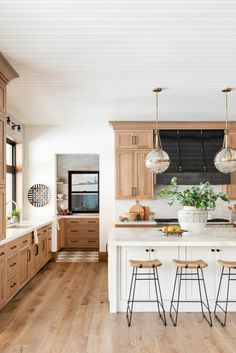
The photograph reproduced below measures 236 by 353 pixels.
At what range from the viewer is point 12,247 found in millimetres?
4555

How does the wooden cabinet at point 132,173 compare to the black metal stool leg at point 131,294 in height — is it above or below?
above

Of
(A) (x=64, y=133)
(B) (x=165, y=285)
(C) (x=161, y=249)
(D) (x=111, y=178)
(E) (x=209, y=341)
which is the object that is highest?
(A) (x=64, y=133)

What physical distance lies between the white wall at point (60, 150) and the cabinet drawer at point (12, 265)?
262 centimetres

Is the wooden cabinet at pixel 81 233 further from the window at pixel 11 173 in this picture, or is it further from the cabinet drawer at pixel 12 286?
the cabinet drawer at pixel 12 286

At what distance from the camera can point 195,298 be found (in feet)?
13.8

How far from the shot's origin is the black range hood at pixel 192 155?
679 cm

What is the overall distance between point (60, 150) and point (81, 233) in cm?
264

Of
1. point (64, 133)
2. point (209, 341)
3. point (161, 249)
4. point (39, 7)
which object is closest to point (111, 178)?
point (64, 133)

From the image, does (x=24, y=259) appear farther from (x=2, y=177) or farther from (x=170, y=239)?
(x=170, y=239)

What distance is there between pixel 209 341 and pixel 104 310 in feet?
4.44

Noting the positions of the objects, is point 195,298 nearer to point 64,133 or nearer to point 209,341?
point 209,341

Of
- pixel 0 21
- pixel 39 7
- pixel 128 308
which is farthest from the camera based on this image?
pixel 128 308

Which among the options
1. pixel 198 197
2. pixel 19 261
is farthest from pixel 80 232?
pixel 198 197

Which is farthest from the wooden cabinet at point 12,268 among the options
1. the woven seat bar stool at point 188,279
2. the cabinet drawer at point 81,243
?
the cabinet drawer at point 81,243
